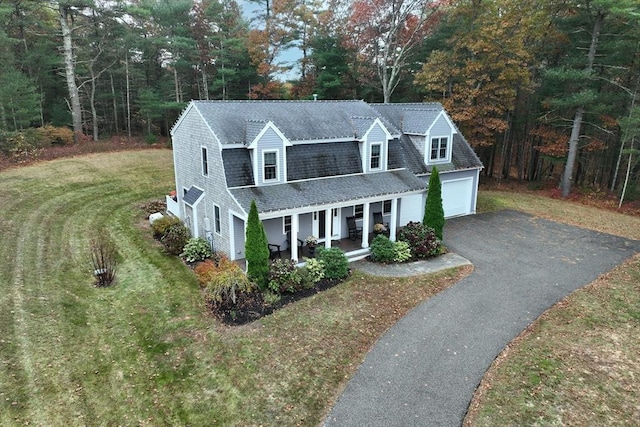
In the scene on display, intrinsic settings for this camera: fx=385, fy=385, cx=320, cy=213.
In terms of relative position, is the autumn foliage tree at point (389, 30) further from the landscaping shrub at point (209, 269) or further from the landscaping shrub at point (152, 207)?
the landscaping shrub at point (209, 269)

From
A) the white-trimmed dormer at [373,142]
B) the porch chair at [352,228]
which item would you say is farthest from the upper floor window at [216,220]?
the white-trimmed dormer at [373,142]

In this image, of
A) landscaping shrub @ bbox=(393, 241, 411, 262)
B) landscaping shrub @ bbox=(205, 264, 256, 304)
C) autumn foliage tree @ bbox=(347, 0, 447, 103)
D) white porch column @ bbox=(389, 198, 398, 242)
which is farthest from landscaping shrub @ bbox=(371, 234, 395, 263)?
autumn foliage tree @ bbox=(347, 0, 447, 103)

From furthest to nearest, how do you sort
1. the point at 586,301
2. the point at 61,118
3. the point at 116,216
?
1. the point at 61,118
2. the point at 116,216
3. the point at 586,301

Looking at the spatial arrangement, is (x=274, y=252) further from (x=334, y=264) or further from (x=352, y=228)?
Result: (x=352, y=228)

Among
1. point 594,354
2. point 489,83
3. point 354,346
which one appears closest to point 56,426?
point 354,346

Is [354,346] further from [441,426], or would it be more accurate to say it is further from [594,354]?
[594,354]

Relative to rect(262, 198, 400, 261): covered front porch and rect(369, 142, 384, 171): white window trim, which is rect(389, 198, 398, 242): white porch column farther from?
rect(369, 142, 384, 171): white window trim
